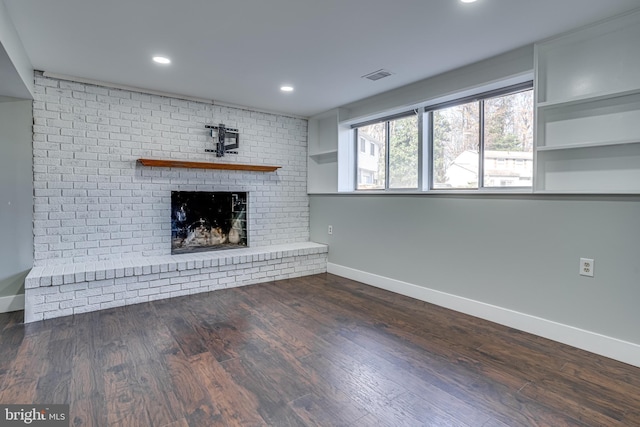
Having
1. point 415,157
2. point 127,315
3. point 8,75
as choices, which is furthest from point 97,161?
point 415,157

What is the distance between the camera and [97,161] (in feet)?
12.1

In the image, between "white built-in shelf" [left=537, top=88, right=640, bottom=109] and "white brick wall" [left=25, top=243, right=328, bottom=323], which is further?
"white brick wall" [left=25, top=243, right=328, bottom=323]

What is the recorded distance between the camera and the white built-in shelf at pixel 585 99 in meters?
2.30

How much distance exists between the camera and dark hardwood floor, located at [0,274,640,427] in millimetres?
1782

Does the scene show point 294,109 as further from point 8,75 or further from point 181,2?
point 8,75

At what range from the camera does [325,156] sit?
5102 millimetres

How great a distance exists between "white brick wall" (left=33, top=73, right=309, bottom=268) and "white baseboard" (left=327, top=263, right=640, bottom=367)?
223 centimetres

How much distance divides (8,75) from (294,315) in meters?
3.03

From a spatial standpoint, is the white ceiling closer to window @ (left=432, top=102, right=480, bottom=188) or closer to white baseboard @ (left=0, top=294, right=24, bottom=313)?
window @ (left=432, top=102, right=480, bottom=188)

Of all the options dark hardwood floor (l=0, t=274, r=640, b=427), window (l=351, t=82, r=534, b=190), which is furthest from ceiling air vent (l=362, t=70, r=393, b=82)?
dark hardwood floor (l=0, t=274, r=640, b=427)

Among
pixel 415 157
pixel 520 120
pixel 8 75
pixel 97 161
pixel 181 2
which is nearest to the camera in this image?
pixel 181 2

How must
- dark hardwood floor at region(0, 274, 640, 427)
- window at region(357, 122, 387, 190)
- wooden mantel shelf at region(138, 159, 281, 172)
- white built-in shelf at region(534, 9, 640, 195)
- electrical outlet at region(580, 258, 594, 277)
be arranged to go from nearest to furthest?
dark hardwood floor at region(0, 274, 640, 427) → white built-in shelf at region(534, 9, 640, 195) → electrical outlet at region(580, 258, 594, 277) → wooden mantel shelf at region(138, 159, 281, 172) → window at region(357, 122, 387, 190)

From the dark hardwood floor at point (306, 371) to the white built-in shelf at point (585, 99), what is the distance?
1.82 m

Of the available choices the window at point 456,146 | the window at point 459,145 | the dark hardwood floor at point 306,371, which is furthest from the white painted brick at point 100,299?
the window at point 456,146
